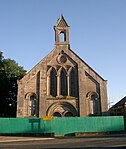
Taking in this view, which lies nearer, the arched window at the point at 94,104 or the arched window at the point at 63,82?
the arched window at the point at 94,104

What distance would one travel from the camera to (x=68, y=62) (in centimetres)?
3438

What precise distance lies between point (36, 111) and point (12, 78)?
46.3 ft

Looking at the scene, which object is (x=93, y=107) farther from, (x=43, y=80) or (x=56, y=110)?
(x=43, y=80)

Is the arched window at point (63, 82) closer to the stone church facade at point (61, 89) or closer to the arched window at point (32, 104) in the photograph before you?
the stone church facade at point (61, 89)

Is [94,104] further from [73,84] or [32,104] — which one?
[32,104]

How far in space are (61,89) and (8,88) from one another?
505 inches

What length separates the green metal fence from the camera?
2842 centimetres

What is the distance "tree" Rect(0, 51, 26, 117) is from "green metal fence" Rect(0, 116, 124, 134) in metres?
12.5

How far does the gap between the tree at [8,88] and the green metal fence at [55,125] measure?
12510 mm

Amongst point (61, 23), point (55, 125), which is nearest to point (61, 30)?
point (61, 23)

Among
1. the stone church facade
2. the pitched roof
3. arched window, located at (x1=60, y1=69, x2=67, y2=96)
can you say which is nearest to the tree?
the stone church facade

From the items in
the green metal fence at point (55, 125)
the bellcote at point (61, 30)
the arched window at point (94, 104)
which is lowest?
the green metal fence at point (55, 125)

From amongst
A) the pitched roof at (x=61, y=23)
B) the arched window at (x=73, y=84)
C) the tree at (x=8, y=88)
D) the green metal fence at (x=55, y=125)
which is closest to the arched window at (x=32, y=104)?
the green metal fence at (x=55, y=125)

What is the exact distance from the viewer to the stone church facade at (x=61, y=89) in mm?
31891
